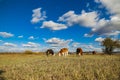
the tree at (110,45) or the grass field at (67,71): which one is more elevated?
the tree at (110,45)

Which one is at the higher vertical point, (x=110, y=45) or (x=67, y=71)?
(x=110, y=45)

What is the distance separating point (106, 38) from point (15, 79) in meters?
66.3

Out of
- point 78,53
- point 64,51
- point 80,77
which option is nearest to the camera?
point 80,77

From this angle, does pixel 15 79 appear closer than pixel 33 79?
No

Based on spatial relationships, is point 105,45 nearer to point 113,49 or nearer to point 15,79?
point 113,49

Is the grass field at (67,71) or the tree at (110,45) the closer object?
the grass field at (67,71)

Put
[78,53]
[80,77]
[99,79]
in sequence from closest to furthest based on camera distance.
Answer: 1. [99,79]
2. [80,77]
3. [78,53]

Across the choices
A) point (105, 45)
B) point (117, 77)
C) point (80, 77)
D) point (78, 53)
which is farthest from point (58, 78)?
point (105, 45)

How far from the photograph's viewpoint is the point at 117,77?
29.7 feet

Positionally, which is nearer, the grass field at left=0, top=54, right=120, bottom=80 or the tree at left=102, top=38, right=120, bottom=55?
the grass field at left=0, top=54, right=120, bottom=80

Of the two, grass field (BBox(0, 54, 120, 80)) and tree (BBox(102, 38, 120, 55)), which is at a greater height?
tree (BBox(102, 38, 120, 55))

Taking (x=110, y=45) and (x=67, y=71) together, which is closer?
(x=67, y=71)

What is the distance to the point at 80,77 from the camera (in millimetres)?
9891

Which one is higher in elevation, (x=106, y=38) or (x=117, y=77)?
(x=106, y=38)
